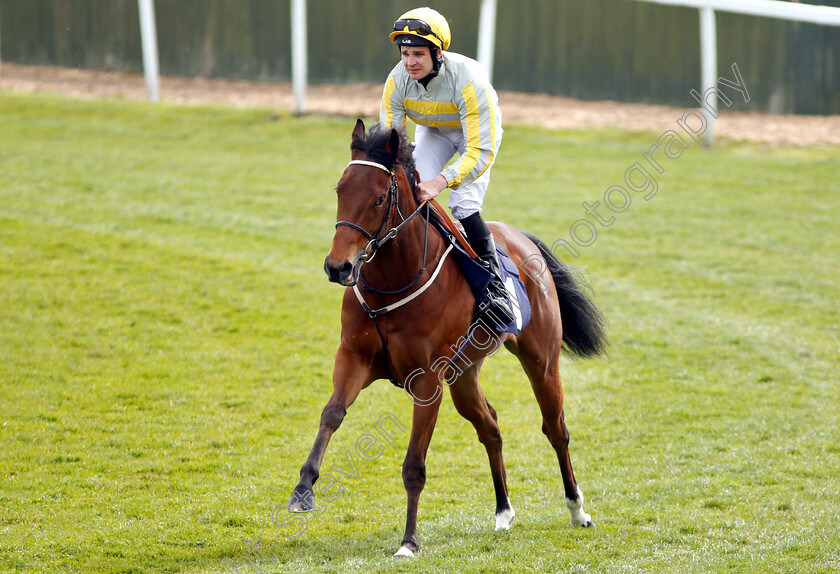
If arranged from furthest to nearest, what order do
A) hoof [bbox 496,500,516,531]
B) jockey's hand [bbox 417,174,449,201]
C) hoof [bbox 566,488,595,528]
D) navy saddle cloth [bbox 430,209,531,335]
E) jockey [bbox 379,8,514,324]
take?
1. hoof [bbox 566,488,595,528]
2. hoof [bbox 496,500,516,531]
3. navy saddle cloth [bbox 430,209,531,335]
4. jockey [bbox 379,8,514,324]
5. jockey's hand [bbox 417,174,449,201]

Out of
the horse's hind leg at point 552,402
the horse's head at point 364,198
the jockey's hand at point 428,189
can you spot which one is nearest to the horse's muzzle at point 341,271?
the horse's head at point 364,198

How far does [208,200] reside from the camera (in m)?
13.9

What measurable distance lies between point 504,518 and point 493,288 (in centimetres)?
152

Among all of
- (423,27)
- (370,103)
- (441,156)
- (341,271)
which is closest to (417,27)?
(423,27)

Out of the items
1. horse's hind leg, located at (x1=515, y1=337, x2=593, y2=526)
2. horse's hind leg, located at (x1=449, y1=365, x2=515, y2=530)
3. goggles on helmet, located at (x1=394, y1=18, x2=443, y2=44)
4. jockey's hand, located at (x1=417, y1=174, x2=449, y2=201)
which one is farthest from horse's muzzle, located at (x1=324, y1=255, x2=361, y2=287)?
horse's hind leg, located at (x1=515, y1=337, x2=593, y2=526)

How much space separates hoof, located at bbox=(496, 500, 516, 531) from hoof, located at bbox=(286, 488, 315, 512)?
175cm

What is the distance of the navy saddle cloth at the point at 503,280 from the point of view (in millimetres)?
5031

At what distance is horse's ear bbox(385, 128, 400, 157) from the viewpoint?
14.2 feet

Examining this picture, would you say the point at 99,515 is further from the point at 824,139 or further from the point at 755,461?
the point at 824,139

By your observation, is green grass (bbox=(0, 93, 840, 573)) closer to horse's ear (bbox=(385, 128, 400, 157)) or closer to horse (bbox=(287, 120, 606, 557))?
horse (bbox=(287, 120, 606, 557))

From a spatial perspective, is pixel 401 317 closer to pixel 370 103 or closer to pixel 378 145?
pixel 378 145

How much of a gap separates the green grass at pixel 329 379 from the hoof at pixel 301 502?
0.70m

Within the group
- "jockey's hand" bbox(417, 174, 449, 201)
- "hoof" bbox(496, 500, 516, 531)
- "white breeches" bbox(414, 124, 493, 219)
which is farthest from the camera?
"hoof" bbox(496, 500, 516, 531)

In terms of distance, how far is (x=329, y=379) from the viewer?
860 centimetres
